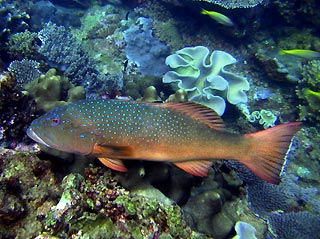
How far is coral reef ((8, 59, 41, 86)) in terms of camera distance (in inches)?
267

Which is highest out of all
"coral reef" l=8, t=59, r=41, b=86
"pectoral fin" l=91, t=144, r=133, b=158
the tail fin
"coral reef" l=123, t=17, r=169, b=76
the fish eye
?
the tail fin

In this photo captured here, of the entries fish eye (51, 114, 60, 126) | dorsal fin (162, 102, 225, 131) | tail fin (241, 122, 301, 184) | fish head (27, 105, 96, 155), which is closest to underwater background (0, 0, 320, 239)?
fish head (27, 105, 96, 155)

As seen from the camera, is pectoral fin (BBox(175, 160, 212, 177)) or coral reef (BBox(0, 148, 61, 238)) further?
pectoral fin (BBox(175, 160, 212, 177))

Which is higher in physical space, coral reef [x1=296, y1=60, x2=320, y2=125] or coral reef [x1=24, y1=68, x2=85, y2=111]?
coral reef [x1=296, y1=60, x2=320, y2=125]

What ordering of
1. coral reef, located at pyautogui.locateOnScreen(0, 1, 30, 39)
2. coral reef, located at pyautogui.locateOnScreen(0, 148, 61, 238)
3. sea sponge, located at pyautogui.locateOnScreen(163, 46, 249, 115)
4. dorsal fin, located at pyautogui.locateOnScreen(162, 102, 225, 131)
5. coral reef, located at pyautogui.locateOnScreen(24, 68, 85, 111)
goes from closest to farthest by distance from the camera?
coral reef, located at pyautogui.locateOnScreen(0, 148, 61, 238), dorsal fin, located at pyautogui.locateOnScreen(162, 102, 225, 131), coral reef, located at pyautogui.locateOnScreen(24, 68, 85, 111), sea sponge, located at pyautogui.locateOnScreen(163, 46, 249, 115), coral reef, located at pyautogui.locateOnScreen(0, 1, 30, 39)

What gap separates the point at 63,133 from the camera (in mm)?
3312

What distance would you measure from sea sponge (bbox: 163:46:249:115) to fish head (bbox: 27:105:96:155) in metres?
3.93

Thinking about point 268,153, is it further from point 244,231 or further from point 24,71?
point 24,71

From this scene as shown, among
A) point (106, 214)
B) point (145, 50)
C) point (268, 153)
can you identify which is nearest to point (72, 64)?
point (145, 50)

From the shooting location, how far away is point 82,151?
11.0 feet

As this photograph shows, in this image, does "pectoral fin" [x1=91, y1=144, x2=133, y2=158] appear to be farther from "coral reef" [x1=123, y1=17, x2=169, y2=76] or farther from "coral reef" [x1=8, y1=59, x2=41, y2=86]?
"coral reef" [x1=123, y1=17, x2=169, y2=76]

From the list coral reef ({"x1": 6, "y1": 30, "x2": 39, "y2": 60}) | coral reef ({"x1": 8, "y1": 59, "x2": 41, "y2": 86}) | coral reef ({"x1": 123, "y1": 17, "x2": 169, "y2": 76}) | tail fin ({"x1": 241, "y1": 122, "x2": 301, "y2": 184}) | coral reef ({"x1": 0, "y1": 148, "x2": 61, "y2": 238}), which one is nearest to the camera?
coral reef ({"x1": 0, "y1": 148, "x2": 61, "y2": 238})

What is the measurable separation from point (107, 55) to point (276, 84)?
565 centimetres

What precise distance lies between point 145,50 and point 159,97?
3947mm
